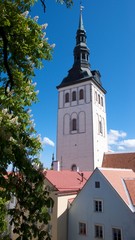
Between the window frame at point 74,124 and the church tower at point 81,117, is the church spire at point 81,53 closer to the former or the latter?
the church tower at point 81,117

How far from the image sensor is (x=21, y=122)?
5953 mm

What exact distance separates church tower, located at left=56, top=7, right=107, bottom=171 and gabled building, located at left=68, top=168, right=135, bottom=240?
15.6 meters

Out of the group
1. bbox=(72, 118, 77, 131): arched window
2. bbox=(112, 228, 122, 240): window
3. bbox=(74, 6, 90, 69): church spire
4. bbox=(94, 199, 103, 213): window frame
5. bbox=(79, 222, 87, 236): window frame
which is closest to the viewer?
bbox=(112, 228, 122, 240): window

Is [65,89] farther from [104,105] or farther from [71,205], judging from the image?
[71,205]

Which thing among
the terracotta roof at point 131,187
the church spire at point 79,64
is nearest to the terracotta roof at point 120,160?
the terracotta roof at point 131,187

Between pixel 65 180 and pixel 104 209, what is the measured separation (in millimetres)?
5402

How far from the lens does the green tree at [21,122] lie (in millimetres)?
4203

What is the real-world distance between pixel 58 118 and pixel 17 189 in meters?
36.3

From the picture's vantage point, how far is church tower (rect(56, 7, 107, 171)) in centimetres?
3569

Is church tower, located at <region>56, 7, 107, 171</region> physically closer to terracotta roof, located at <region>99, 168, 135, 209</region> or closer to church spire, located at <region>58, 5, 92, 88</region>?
church spire, located at <region>58, 5, 92, 88</region>

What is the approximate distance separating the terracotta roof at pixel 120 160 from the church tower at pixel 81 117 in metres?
1.26

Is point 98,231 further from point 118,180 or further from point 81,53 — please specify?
point 81,53

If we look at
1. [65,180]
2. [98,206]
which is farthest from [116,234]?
[65,180]

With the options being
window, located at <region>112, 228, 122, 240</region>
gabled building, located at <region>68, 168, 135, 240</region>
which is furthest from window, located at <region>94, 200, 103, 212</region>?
window, located at <region>112, 228, 122, 240</region>
